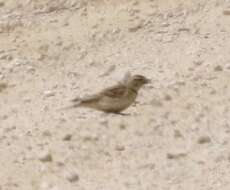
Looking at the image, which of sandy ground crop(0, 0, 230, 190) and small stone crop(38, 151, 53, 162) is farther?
small stone crop(38, 151, 53, 162)

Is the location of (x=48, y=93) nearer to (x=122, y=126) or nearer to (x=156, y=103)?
(x=156, y=103)

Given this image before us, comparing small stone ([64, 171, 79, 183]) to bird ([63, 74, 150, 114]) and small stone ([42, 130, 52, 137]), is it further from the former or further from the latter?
Answer: bird ([63, 74, 150, 114])

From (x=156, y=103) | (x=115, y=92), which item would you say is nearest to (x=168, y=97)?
(x=156, y=103)

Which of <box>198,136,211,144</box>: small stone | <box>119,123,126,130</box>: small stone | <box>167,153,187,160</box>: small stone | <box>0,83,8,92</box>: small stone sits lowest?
<box>0,83,8,92</box>: small stone

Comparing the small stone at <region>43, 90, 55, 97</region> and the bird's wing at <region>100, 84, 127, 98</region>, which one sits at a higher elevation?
the bird's wing at <region>100, 84, 127, 98</region>

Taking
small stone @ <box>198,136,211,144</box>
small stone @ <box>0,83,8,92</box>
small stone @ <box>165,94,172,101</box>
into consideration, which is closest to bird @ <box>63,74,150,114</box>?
small stone @ <box>165,94,172,101</box>

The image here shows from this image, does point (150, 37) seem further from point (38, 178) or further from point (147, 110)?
point (38, 178)

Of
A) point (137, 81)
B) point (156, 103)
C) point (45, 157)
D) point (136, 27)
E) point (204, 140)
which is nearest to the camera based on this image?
point (45, 157)
